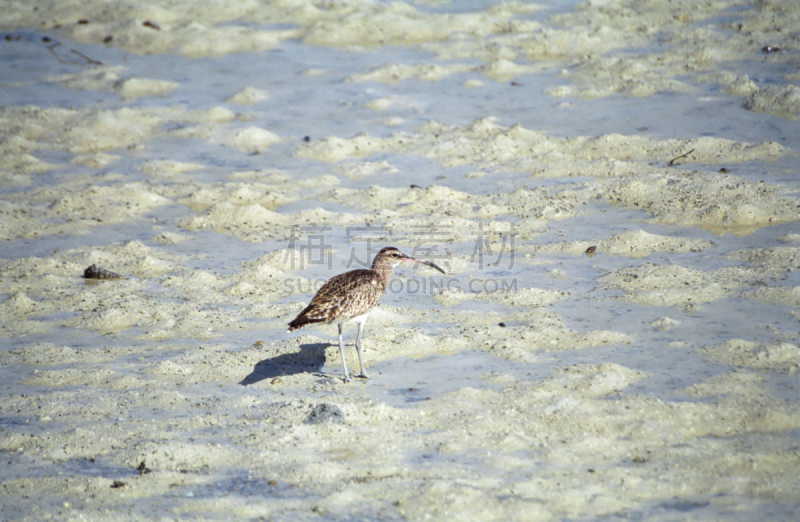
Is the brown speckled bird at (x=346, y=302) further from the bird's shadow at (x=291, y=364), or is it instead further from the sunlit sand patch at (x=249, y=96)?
the sunlit sand patch at (x=249, y=96)

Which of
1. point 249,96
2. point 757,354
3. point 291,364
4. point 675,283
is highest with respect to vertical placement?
point 249,96

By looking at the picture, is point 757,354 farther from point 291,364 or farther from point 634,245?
point 291,364

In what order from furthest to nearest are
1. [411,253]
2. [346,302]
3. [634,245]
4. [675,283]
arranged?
[411,253]
[634,245]
[675,283]
[346,302]

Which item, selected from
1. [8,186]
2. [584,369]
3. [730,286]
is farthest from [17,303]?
[730,286]

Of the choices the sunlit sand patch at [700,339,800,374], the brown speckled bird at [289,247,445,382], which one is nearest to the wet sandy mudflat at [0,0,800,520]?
the sunlit sand patch at [700,339,800,374]

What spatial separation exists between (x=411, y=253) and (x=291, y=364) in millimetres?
2706

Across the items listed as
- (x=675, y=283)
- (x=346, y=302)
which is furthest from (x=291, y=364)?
(x=675, y=283)

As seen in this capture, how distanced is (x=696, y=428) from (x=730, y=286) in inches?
106

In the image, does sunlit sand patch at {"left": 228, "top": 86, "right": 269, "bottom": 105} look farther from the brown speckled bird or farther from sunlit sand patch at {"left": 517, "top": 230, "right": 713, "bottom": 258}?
the brown speckled bird

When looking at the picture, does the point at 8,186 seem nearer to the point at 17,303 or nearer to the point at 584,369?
the point at 17,303

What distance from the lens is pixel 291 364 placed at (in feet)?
21.8

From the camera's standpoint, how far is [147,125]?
12.8m

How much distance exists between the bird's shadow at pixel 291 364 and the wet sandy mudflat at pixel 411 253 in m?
0.03

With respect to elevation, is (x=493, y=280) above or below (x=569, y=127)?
below
